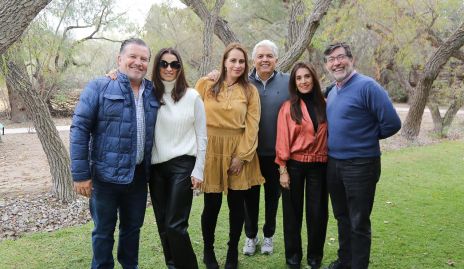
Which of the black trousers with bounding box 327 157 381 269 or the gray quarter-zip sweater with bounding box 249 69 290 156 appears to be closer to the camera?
the black trousers with bounding box 327 157 381 269

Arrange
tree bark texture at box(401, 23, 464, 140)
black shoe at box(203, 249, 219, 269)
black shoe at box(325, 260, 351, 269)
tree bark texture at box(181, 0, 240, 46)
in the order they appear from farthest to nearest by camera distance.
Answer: tree bark texture at box(401, 23, 464, 140)
tree bark texture at box(181, 0, 240, 46)
black shoe at box(203, 249, 219, 269)
black shoe at box(325, 260, 351, 269)

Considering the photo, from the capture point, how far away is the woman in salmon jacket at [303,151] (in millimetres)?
3283

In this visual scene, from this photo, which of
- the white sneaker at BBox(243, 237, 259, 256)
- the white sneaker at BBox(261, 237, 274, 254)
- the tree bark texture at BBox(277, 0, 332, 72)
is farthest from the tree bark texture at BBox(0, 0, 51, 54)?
the tree bark texture at BBox(277, 0, 332, 72)

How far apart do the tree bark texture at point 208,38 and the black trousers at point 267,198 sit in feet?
13.8

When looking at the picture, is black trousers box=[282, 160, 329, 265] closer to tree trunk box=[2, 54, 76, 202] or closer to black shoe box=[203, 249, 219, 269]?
black shoe box=[203, 249, 219, 269]

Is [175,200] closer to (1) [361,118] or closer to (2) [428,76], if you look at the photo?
(1) [361,118]

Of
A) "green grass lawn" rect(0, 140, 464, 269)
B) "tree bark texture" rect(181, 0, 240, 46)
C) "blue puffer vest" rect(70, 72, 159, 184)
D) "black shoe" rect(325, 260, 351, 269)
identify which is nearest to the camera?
"blue puffer vest" rect(70, 72, 159, 184)

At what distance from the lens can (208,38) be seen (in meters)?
7.61

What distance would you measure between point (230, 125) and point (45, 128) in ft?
12.5

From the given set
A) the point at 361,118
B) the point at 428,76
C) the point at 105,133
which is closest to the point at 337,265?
A: the point at 361,118

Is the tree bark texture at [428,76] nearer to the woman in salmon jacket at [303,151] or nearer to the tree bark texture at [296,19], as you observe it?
the tree bark texture at [296,19]

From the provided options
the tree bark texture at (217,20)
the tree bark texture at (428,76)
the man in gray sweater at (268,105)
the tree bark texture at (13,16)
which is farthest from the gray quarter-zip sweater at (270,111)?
the tree bark texture at (428,76)

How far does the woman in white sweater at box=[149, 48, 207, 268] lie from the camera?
3002mm

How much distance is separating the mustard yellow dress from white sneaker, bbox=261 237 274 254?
2.67ft
